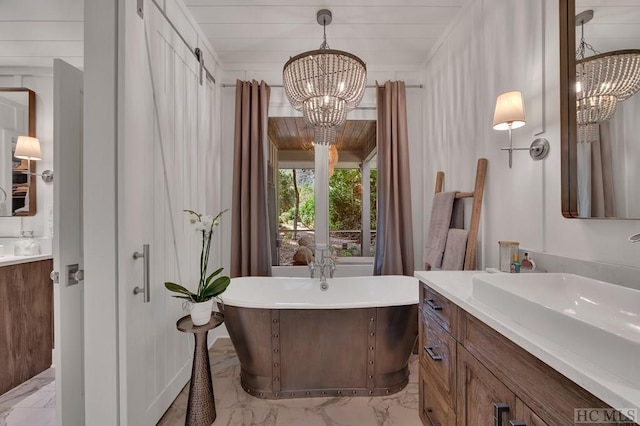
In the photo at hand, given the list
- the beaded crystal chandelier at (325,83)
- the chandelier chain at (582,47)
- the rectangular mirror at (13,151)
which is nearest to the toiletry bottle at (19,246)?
the rectangular mirror at (13,151)

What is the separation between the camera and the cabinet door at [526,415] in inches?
29.3

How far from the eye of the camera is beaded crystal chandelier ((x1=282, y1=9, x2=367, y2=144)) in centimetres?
191

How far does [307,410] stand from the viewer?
1862 mm

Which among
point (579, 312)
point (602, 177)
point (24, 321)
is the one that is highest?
point (602, 177)

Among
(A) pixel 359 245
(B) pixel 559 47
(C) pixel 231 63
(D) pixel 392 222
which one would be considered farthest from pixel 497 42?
(C) pixel 231 63

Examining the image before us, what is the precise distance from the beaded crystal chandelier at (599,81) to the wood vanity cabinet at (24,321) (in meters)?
3.54

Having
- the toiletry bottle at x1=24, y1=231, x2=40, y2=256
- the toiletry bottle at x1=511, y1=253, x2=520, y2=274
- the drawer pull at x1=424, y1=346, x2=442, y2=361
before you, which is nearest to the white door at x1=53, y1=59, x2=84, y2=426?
the toiletry bottle at x1=24, y1=231, x2=40, y2=256

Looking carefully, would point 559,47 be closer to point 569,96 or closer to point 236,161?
point 569,96

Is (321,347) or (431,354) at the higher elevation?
(431,354)

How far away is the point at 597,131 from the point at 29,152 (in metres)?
3.91

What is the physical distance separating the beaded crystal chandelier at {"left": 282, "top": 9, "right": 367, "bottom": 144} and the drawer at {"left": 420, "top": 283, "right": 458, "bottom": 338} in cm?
134

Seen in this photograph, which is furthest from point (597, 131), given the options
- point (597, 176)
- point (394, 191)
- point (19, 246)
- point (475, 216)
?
point (19, 246)

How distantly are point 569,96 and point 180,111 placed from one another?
235cm

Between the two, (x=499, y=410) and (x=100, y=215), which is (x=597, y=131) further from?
(x=100, y=215)
